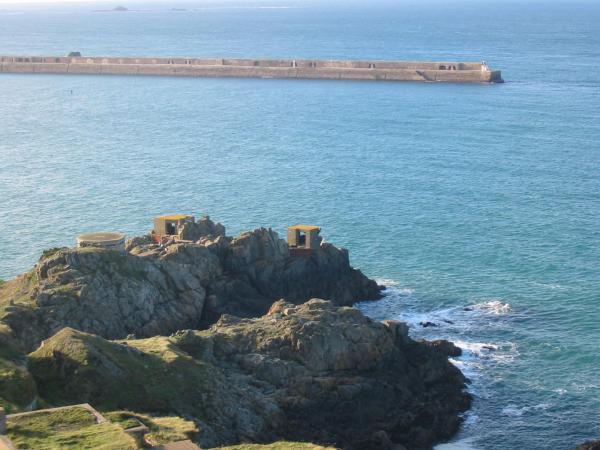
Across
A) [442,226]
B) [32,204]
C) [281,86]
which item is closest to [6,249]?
[32,204]

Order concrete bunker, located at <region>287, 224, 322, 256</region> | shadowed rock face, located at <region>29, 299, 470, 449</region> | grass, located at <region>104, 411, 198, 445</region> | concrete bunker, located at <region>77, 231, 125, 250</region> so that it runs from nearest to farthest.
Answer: grass, located at <region>104, 411, 198, 445</region>, shadowed rock face, located at <region>29, 299, 470, 449</region>, concrete bunker, located at <region>77, 231, 125, 250</region>, concrete bunker, located at <region>287, 224, 322, 256</region>

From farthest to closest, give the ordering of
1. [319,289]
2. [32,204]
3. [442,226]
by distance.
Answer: [32,204], [442,226], [319,289]

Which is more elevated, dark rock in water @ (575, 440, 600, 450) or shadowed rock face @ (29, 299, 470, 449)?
shadowed rock face @ (29, 299, 470, 449)

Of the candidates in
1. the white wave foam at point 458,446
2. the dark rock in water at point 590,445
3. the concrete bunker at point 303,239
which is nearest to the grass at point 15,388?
the white wave foam at point 458,446

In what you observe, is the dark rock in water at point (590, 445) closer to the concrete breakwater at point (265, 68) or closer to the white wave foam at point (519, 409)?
the white wave foam at point (519, 409)

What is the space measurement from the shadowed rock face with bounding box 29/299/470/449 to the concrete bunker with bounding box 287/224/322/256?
11.0 metres

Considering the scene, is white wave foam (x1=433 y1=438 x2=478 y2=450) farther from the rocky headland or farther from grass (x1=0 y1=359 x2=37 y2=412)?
grass (x1=0 y1=359 x2=37 y2=412)

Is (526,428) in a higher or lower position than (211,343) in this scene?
lower

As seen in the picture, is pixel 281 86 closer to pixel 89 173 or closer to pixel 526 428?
pixel 89 173

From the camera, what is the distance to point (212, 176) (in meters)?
95.9

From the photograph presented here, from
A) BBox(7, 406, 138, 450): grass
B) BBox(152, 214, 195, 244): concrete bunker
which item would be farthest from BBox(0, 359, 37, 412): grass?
BBox(152, 214, 195, 244): concrete bunker

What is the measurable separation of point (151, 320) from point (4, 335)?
10.9 m

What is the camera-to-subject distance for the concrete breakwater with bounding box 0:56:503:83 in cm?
16725

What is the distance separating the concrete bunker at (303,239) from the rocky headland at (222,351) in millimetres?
1720
